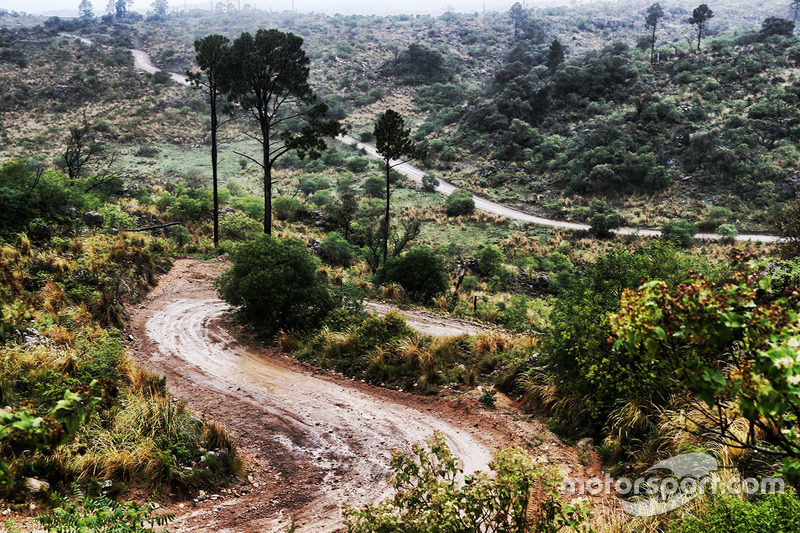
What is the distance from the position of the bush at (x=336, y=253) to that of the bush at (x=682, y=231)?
2812 cm

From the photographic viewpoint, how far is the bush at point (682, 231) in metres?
39.2

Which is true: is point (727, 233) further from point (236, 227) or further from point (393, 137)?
point (236, 227)

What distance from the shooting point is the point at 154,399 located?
788 cm

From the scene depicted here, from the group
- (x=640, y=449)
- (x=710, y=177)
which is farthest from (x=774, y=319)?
(x=710, y=177)

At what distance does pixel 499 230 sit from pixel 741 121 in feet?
109

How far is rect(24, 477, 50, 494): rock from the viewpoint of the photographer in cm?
547

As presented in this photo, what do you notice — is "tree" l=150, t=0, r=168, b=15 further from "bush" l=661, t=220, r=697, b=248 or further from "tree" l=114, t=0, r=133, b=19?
"bush" l=661, t=220, r=697, b=248

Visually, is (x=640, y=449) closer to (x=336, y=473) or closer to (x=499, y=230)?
(x=336, y=473)

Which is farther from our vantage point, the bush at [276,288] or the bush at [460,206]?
the bush at [460,206]

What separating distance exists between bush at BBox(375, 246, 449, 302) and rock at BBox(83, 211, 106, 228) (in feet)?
42.6

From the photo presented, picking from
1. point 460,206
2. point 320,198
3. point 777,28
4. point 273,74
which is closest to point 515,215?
point 460,206

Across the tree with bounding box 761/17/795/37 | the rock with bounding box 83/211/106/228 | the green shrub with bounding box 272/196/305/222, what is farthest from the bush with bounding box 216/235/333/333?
the tree with bounding box 761/17/795/37

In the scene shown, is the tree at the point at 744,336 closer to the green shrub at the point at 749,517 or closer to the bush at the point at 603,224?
the green shrub at the point at 749,517

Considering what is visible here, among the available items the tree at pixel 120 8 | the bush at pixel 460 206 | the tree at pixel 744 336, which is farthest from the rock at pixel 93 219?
the tree at pixel 120 8
